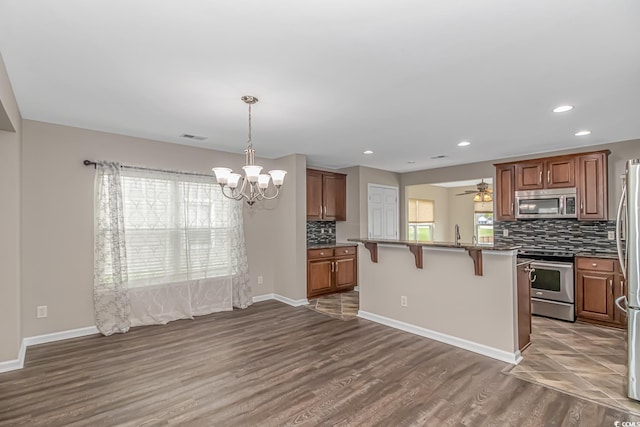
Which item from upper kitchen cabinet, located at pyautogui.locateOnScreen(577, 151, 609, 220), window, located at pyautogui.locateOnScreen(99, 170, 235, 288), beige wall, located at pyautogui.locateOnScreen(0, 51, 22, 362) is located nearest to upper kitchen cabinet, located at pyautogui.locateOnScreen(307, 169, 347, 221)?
window, located at pyautogui.locateOnScreen(99, 170, 235, 288)

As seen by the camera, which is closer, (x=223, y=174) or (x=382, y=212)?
(x=223, y=174)

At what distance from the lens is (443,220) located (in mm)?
9438

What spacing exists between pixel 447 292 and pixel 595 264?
7.13ft

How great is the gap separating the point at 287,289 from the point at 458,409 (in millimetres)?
3418

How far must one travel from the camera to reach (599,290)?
4238 mm

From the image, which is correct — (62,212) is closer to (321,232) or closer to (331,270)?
(331,270)

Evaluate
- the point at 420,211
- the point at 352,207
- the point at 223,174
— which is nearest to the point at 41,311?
the point at 223,174

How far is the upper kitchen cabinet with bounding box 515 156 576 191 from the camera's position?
4741mm

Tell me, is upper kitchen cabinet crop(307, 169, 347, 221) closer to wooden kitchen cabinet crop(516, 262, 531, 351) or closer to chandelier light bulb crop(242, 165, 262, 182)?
chandelier light bulb crop(242, 165, 262, 182)

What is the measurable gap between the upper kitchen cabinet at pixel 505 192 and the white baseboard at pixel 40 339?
602cm

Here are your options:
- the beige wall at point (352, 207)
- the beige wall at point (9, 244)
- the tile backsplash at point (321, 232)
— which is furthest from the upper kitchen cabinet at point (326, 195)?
the beige wall at point (9, 244)

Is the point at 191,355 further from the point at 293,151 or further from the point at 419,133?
the point at 419,133

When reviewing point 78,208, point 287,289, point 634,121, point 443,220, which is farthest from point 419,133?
point 443,220

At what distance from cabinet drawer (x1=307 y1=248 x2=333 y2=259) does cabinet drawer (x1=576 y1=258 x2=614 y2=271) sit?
3592 mm
